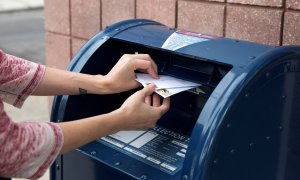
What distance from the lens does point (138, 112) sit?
1.80 meters

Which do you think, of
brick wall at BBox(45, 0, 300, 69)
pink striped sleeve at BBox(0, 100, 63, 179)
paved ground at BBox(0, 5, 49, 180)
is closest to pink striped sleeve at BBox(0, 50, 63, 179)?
pink striped sleeve at BBox(0, 100, 63, 179)

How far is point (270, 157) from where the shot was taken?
6.15 feet

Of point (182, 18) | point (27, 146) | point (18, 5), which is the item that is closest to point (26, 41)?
point (18, 5)

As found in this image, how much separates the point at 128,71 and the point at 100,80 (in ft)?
0.37

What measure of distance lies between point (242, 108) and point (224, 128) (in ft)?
0.31

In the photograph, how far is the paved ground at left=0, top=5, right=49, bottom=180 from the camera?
495 cm

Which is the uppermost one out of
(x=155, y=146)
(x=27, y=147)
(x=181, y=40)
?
(x=181, y=40)

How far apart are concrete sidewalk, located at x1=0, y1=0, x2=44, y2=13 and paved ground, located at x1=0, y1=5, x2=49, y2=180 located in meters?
0.16

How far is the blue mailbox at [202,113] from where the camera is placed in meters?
1.69

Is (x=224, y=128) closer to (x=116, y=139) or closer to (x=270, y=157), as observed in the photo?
(x=270, y=157)

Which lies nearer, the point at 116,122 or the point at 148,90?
the point at 116,122

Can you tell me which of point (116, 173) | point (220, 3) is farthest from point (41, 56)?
point (116, 173)

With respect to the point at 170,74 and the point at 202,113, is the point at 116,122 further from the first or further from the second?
the point at 170,74

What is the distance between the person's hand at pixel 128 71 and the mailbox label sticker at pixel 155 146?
0.61ft
